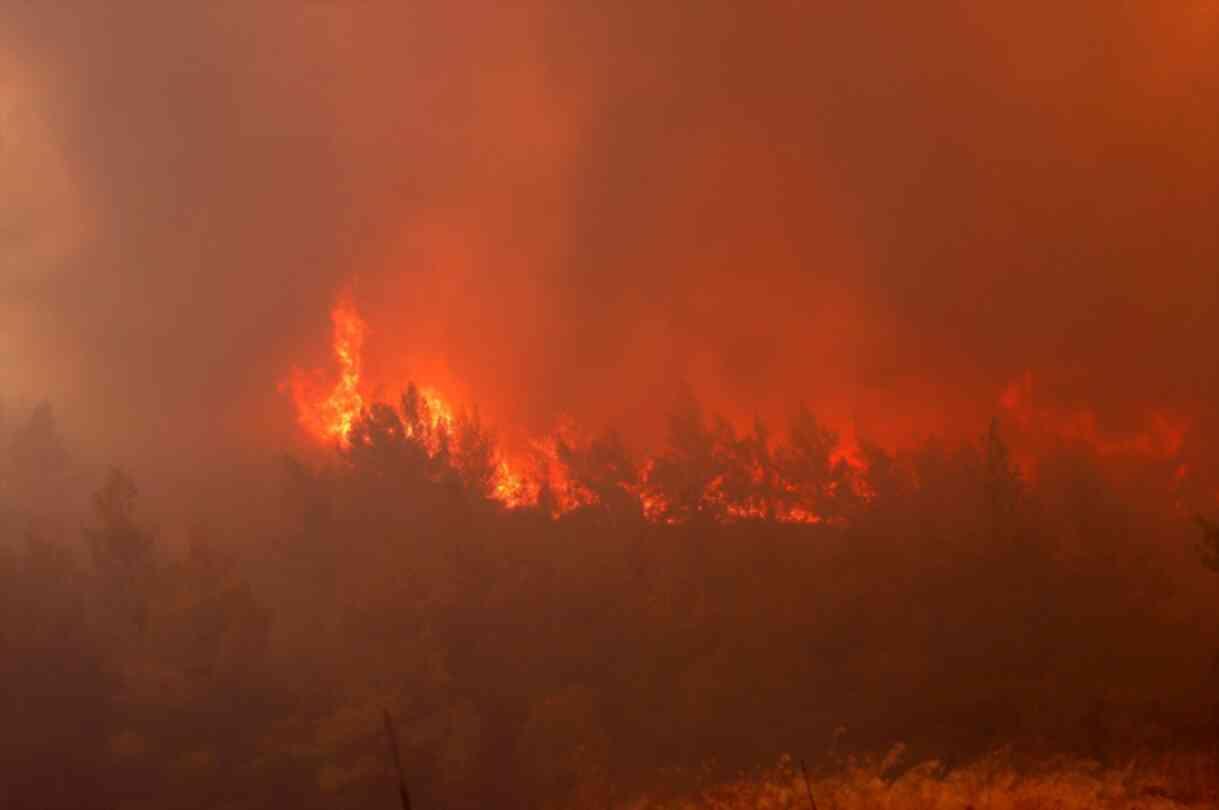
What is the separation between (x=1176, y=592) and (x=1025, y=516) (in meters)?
9.32

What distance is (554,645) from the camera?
4216 cm

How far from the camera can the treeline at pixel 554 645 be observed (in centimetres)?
3484

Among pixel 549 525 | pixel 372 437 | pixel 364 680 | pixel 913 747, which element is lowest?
pixel 913 747

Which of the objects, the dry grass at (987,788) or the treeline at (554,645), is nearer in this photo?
the dry grass at (987,788)

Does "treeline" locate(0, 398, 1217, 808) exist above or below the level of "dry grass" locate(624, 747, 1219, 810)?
above

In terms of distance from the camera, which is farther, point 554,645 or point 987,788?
point 554,645

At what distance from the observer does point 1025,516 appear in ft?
178

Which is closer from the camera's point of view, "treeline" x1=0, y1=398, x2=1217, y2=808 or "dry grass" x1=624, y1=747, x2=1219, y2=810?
"dry grass" x1=624, y1=747, x2=1219, y2=810

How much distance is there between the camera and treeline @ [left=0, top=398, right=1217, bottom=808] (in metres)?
34.8

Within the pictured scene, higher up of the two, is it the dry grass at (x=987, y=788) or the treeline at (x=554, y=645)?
the treeline at (x=554, y=645)

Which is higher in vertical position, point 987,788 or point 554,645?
point 554,645

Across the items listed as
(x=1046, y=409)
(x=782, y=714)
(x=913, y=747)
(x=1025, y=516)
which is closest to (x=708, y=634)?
(x=782, y=714)

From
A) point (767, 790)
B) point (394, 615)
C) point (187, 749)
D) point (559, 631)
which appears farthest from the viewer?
point (559, 631)

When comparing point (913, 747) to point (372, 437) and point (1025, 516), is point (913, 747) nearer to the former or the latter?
point (1025, 516)
